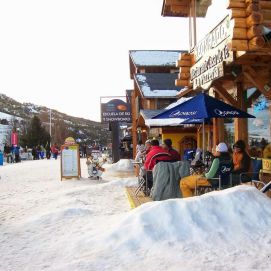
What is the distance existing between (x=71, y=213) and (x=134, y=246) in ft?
9.75

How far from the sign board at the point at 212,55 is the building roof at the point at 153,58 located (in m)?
20.9

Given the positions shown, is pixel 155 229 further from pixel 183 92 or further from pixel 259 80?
pixel 183 92

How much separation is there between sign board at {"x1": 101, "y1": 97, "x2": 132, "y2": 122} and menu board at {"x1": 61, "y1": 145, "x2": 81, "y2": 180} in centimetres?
876

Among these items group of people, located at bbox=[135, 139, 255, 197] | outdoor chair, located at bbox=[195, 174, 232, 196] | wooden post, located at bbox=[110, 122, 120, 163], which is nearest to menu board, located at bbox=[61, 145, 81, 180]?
group of people, located at bbox=[135, 139, 255, 197]

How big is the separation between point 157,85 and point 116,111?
13.4ft

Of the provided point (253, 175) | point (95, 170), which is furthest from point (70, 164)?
point (253, 175)

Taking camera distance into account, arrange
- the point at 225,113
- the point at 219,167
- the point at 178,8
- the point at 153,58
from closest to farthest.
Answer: the point at 219,167 < the point at 225,113 < the point at 178,8 < the point at 153,58

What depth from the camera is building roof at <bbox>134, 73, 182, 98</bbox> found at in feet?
85.7

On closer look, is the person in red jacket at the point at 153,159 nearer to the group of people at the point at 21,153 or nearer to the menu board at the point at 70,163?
the menu board at the point at 70,163

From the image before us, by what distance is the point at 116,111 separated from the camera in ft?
80.6

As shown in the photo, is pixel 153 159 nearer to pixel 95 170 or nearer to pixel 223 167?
pixel 223 167

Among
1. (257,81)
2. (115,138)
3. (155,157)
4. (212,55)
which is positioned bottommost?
(155,157)

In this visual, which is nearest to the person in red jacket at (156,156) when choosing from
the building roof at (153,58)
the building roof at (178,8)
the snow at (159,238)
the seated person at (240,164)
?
the seated person at (240,164)

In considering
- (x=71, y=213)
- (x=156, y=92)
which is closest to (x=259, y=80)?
(x=71, y=213)
